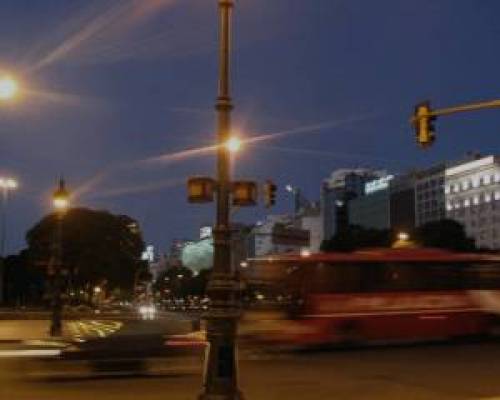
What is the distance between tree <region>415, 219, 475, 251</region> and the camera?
10856cm

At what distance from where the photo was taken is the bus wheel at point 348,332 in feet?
95.5

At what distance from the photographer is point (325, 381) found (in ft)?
66.6

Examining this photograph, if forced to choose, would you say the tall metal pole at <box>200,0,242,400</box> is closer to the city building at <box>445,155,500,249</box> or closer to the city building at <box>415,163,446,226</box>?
the city building at <box>445,155,500,249</box>

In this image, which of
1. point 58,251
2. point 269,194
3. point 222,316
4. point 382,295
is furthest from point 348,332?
point 222,316

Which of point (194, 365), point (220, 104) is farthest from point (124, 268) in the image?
point (220, 104)

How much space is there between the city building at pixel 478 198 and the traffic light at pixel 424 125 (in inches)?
5530

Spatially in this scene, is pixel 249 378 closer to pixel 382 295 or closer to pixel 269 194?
pixel 269 194

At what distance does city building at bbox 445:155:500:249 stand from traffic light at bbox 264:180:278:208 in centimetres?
14362

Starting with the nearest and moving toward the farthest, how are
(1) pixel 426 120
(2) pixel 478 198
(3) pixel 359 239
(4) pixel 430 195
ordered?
(1) pixel 426 120 < (3) pixel 359 239 < (2) pixel 478 198 < (4) pixel 430 195

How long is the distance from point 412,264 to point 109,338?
14.3 meters

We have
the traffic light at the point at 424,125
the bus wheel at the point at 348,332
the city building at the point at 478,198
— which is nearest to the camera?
the traffic light at the point at 424,125

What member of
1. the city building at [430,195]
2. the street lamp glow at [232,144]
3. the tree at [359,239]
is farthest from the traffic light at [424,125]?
the city building at [430,195]

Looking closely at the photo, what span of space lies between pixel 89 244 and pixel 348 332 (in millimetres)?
75385

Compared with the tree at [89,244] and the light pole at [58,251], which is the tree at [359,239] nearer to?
the tree at [89,244]
